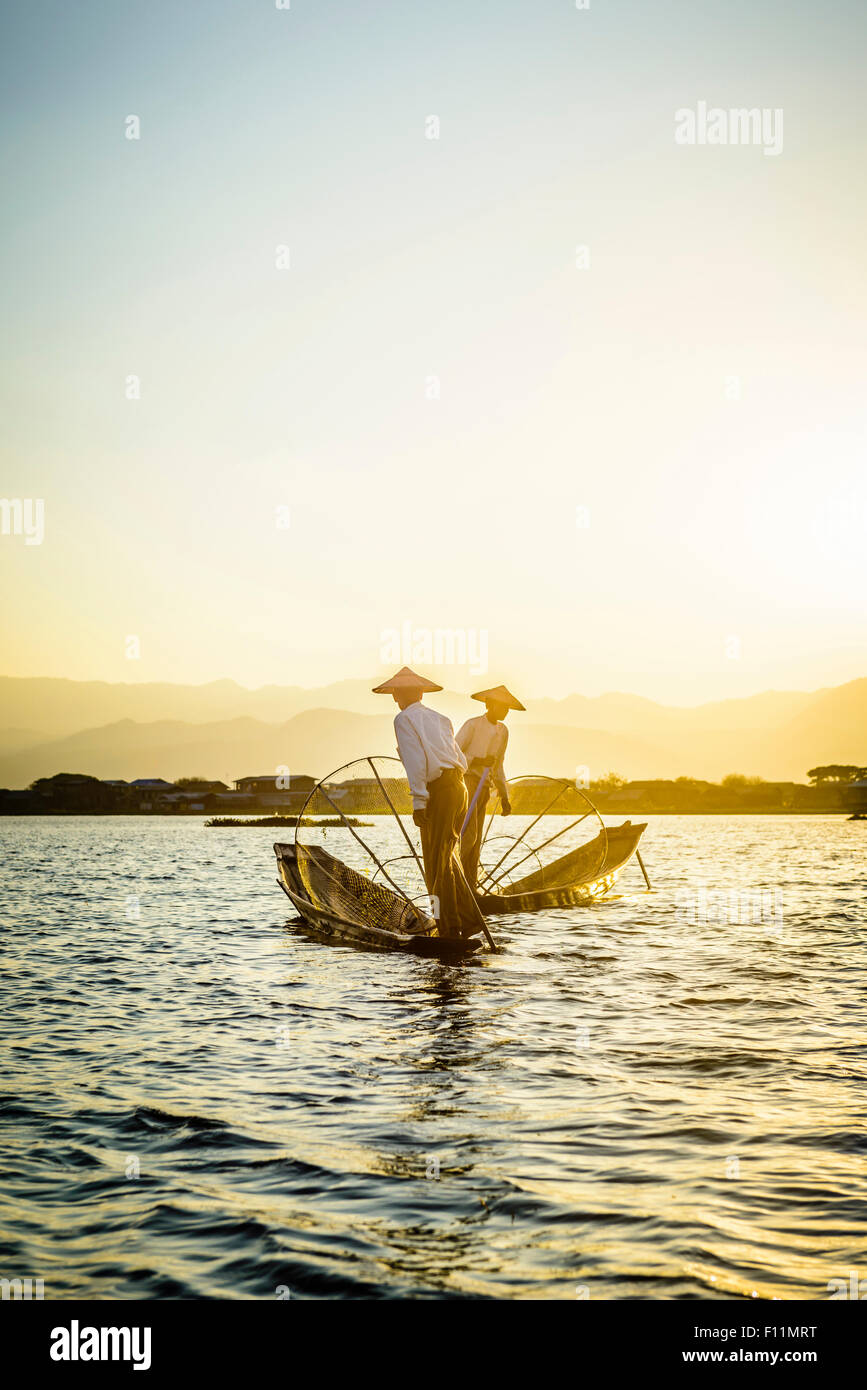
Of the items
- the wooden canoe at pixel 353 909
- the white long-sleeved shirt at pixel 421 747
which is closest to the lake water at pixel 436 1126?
the wooden canoe at pixel 353 909

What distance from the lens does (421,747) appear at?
13461 mm

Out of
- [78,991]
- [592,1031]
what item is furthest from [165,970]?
[592,1031]

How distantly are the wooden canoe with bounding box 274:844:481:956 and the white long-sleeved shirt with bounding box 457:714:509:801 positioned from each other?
100.0 inches

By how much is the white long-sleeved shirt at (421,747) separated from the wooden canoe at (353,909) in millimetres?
1876

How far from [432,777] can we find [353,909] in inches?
170

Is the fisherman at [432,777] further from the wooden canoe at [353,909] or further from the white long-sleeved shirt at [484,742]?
the white long-sleeved shirt at [484,742]

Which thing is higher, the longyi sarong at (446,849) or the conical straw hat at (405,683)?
the conical straw hat at (405,683)

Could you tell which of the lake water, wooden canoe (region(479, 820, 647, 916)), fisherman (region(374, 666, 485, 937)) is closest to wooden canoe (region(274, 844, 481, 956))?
the lake water

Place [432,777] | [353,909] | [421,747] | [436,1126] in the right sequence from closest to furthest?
[436,1126]
[421,747]
[432,777]
[353,909]

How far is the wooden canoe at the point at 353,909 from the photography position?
1366 cm

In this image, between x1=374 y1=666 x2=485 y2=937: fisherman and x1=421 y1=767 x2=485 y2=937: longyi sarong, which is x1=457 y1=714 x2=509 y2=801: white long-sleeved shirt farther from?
x1=374 y1=666 x2=485 y2=937: fisherman

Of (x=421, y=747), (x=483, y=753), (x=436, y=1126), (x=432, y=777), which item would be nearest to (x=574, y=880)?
(x=483, y=753)

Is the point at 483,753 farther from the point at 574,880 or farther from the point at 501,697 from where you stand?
the point at 574,880
